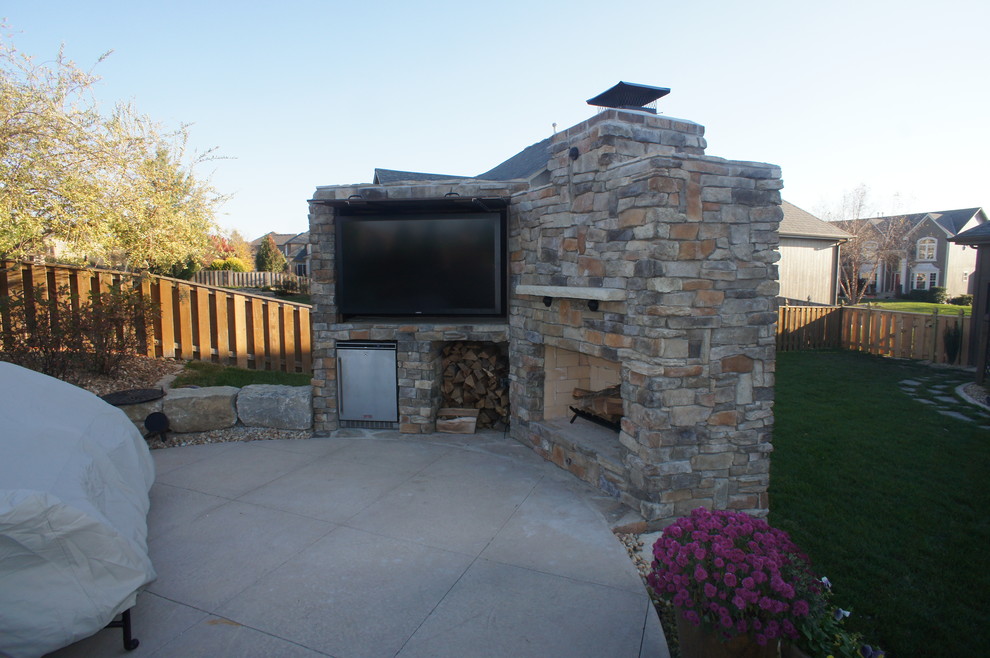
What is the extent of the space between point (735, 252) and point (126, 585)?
168 inches

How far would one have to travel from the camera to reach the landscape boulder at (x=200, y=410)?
6.00 metres

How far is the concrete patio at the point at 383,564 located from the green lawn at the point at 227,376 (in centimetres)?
239

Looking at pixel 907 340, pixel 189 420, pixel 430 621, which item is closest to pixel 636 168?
pixel 430 621

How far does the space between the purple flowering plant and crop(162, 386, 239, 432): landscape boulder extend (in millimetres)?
5133

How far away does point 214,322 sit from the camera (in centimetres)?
884

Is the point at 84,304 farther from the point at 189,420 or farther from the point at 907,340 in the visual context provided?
the point at 907,340

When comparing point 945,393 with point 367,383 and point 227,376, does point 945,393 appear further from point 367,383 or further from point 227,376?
point 227,376

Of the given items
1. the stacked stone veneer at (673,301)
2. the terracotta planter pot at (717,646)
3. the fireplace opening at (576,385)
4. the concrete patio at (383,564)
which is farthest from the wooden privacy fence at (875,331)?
the terracotta planter pot at (717,646)

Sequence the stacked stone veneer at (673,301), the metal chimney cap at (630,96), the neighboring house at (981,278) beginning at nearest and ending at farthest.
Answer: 1. the stacked stone veneer at (673,301)
2. the metal chimney cap at (630,96)
3. the neighboring house at (981,278)

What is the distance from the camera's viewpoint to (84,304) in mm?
6996

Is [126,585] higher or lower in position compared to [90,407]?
lower

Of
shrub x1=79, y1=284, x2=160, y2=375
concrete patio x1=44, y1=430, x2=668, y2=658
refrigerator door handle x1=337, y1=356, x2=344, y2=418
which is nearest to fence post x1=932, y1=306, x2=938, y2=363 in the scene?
concrete patio x1=44, y1=430, x2=668, y2=658

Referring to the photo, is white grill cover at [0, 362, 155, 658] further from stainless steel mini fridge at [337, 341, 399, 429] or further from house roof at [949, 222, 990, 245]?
house roof at [949, 222, 990, 245]

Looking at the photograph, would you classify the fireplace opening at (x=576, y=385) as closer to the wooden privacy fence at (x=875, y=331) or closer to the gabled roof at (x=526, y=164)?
the gabled roof at (x=526, y=164)
